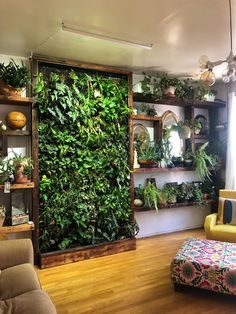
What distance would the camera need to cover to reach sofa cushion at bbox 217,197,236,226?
3664 mm

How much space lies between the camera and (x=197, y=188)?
477 centimetres

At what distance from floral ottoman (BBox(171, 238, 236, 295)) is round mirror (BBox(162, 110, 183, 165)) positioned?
2.00 meters

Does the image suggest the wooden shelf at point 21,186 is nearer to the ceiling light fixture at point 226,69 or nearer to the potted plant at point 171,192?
the potted plant at point 171,192

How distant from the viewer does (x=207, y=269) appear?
252 centimetres

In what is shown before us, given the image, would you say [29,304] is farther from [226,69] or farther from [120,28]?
[120,28]

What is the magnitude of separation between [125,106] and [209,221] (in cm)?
194

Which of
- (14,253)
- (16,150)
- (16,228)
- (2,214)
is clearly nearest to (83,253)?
(16,228)

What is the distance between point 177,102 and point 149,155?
1085 millimetres

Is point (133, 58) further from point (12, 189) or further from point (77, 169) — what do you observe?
point (12, 189)

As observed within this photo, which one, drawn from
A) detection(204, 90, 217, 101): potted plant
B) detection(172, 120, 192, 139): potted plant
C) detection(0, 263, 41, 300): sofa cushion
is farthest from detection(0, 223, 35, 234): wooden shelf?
detection(204, 90, 217, 101): potted plant

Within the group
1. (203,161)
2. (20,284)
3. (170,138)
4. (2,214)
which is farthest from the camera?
(170,138)

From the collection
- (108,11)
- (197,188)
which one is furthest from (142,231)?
(108,11)

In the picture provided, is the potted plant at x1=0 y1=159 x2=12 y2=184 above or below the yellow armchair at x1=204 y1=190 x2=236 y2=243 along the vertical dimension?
above

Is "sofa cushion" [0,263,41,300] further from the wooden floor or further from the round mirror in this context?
the round mirror
